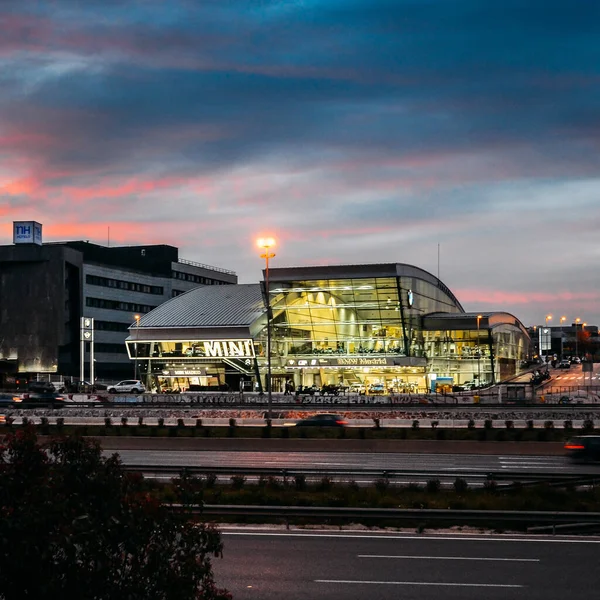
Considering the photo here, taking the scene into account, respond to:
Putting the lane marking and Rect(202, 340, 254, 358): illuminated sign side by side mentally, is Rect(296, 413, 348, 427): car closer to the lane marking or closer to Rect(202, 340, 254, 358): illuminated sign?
the lane marking

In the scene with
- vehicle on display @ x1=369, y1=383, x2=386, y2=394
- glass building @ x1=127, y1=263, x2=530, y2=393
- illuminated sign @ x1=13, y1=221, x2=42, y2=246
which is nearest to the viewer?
vehicle on display @ x1=369, y1=383, x2=386, y2=394

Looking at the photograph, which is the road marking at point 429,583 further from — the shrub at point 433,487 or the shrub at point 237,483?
the shrub at point 237,483

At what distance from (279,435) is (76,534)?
38669 mm

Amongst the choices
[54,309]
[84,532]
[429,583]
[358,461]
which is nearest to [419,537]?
[429,583]

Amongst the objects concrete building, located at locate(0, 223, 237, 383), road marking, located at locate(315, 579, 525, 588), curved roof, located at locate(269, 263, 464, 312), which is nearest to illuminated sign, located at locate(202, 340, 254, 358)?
curved roof, located at locate(269, 263, 464, 312)

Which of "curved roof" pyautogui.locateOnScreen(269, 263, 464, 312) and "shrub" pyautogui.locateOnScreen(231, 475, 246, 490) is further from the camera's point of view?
"curved roof" pyautogui.locateOnScreen(269, 263, 464, 312)

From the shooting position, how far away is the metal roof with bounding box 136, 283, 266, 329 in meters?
106

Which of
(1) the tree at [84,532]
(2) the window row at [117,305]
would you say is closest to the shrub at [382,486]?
(1) the tree at [84,532]

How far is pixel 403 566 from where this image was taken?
1667 cm

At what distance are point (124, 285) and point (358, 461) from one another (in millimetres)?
113740

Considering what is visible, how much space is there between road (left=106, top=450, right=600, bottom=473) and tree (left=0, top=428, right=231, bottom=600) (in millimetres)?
25374

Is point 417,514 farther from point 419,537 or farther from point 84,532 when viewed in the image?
point 84,532

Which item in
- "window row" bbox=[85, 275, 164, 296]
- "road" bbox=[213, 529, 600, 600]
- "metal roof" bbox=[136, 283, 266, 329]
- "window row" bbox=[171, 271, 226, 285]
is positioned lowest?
"road" bbox=[213, 529, 600, 600]

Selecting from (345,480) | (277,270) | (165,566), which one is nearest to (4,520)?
(165,566)
